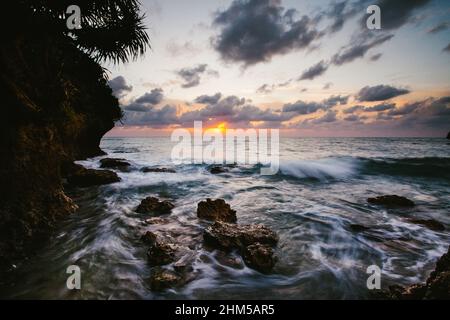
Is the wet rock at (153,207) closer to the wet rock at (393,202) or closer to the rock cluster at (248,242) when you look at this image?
the rock cluster at (248,242)

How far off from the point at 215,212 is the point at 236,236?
1675 mm

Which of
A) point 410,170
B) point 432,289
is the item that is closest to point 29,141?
point 432,289

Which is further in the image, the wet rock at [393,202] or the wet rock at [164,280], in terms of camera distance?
the wet rock at [393,202]

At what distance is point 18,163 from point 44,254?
4.98 ft

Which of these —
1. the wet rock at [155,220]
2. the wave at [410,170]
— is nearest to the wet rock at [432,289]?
the wet rock at [155,220]

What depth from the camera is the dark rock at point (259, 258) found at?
3830 mm

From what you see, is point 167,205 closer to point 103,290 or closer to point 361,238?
point 103,290

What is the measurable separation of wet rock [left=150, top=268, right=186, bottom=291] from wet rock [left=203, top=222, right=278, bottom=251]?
109cm

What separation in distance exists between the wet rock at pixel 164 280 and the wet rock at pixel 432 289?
2.61 meters

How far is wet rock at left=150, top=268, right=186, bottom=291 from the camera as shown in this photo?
3250mm

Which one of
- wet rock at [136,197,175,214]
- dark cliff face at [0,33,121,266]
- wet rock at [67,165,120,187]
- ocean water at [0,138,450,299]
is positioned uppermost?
dark cliff face at [0,33,121,266]

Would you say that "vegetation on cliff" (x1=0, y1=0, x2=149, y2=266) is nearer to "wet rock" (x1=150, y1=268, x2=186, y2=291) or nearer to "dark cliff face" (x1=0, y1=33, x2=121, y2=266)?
"dark cliff face" (x1=0, y1=33, x2=121, y2=266)

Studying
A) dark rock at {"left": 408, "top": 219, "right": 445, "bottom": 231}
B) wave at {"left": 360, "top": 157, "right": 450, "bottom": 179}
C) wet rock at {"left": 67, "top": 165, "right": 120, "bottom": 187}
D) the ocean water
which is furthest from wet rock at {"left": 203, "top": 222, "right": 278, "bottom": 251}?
wave at {"left": 360, "top": 157, "right": 450, "bottom": 179}

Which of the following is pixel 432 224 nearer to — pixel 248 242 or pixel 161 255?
pixel 248 242
